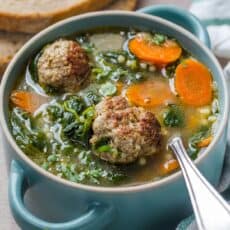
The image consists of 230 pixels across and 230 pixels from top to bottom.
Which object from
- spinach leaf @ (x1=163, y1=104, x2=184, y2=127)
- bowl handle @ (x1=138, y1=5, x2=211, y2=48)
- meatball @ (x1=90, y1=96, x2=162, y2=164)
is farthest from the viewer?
bowl handle @ (x1=138, y1=5, x2=211, y2=48)

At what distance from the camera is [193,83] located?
6.42 ft

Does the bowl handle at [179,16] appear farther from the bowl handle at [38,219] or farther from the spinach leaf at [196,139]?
the bowl handle at [38,219]

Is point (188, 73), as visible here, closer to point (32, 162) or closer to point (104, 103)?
point (104, 103)

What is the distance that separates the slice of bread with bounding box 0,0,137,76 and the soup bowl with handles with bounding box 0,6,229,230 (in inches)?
16.2

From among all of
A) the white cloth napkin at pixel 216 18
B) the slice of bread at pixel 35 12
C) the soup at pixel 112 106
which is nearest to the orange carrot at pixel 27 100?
the soup at pixel 112 106

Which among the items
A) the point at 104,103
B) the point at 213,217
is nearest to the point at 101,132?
the point at 104,103

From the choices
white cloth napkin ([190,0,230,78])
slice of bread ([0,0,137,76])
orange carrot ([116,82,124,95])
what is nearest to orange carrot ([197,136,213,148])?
orange carrot ([116,82,124,95])

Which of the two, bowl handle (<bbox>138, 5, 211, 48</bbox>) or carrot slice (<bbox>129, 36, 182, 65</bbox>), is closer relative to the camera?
carrot slice (<bbox>129, 36, 182, 65</bbox>)

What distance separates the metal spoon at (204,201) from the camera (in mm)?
1631

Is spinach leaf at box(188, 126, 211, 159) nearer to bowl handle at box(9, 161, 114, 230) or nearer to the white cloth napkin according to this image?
bowl handle at box(9, 161, 114, 230)

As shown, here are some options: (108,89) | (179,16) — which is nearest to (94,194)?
(108,89)

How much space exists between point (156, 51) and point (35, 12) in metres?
0.60

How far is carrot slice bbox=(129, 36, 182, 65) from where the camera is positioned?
6.62ft

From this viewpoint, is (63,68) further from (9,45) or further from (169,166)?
(9,45)
